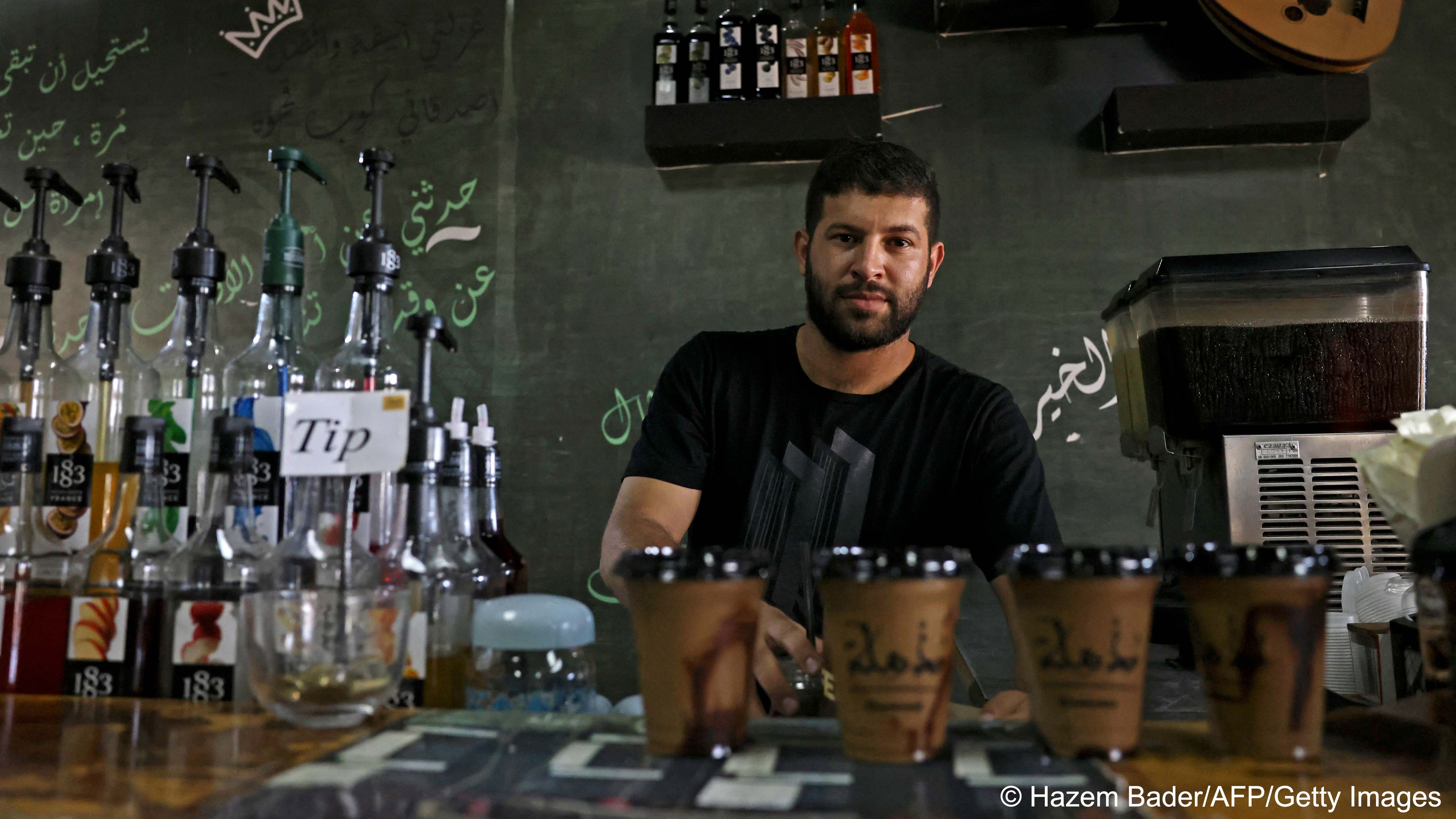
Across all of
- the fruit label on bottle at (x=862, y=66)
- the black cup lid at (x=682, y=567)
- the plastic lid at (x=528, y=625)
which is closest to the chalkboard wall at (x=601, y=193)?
the fruit label on bottle at (x=862, y=66)

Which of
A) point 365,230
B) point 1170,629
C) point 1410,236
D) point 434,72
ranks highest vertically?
point 434,72

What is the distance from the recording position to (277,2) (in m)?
2.70

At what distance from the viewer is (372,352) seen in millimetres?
942

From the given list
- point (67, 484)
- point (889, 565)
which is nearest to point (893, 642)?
point (889, 565)

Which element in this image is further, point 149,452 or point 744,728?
point 149,452

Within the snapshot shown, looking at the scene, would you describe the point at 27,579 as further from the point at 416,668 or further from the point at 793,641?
the point at 793,641

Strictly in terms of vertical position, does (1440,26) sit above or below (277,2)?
below

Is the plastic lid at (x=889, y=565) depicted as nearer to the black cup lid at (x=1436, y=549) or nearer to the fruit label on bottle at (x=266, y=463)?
the black cup lid at (x=1436, y=549)

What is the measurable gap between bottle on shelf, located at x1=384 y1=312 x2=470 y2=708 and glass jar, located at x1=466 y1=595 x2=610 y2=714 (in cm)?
2

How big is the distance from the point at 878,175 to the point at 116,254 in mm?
1044

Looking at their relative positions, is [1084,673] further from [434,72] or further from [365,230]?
[434,72]

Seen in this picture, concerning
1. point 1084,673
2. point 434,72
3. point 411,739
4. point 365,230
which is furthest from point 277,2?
point 1084,673

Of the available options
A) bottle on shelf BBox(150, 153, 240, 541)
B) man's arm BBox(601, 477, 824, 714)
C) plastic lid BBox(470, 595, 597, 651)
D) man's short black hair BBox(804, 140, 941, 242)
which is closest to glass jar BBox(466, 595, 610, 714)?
plastic lid BBox(470, 595, 597, 651)

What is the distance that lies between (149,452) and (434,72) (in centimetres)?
200
